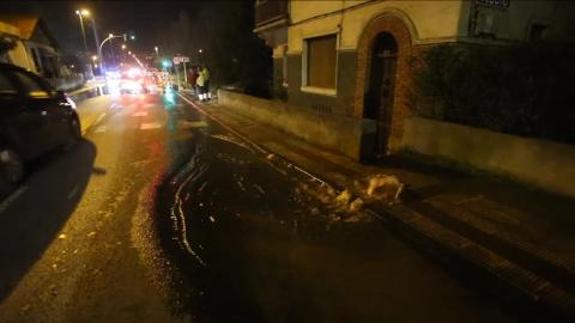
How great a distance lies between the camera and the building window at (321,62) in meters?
11.7

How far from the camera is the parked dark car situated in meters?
5.75

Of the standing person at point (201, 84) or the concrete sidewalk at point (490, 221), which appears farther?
the standing person at point (201, 84)

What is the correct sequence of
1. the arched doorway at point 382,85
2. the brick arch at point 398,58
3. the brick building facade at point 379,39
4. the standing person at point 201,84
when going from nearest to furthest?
the brick building facade at point 379,39 < the brick arch at point 398,58 < the arched doorway at point 382,85 < the standing person at point 201,84

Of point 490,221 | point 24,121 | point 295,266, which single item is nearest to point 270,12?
point 24,121

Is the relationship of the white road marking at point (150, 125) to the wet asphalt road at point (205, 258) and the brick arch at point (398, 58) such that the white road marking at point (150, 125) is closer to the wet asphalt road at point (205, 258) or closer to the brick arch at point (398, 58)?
the wet asphalt road at point (205, 258)

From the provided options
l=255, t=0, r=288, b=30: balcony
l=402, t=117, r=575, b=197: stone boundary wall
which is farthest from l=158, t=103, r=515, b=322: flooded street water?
l=255, t=0, r=288, b=30: balcony

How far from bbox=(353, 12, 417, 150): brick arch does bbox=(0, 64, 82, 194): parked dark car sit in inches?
294

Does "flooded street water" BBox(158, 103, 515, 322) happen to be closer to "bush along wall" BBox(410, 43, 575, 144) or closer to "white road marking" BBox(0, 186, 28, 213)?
"white road marking" BBox(0, 186, 28, 213)

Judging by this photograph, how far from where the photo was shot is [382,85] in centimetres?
938

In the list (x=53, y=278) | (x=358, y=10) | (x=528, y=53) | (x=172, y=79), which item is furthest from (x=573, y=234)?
(x=172, y=79)

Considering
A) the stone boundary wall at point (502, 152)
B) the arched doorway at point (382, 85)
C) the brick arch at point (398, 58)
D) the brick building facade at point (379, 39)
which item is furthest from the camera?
the arched doorway at point (382, 85)

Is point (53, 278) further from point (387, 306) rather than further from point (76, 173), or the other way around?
point (76, 173)

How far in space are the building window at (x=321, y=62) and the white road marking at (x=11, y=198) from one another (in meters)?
8.78

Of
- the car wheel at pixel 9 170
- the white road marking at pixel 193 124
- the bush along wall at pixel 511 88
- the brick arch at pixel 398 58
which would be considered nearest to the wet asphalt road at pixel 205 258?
the car wheel at pixel 9 170
